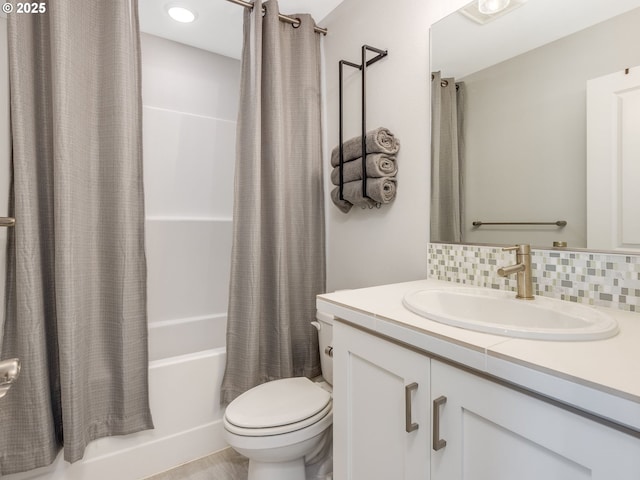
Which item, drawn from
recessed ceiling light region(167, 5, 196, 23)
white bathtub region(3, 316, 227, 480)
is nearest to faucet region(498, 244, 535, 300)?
white bathtub region(3, 316, 227, 480)

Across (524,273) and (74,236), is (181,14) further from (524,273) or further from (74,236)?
(524,273)

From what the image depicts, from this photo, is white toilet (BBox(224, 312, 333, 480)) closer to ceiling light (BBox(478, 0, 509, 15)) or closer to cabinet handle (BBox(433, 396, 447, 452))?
cabinet handle (BBox(433, 396, 447, 452))

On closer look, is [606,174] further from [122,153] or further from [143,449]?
[143,449]

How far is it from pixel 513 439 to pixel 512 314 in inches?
17.9

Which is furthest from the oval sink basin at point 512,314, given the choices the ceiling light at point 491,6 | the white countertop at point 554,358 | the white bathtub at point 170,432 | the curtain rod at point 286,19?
the curtain rod at point 286,19

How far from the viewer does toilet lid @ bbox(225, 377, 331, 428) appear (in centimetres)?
121

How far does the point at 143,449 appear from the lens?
1.47m

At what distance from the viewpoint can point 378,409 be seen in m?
0.89

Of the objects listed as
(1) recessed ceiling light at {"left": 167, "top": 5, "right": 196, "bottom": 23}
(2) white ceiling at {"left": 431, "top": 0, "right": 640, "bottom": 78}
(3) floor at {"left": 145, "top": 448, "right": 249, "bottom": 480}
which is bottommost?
(3) floor at {"left": 145, "top": 448, "right": 249, "bottom": 480}

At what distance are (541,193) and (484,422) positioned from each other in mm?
769

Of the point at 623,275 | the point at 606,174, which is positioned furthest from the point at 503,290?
the point at 606,174

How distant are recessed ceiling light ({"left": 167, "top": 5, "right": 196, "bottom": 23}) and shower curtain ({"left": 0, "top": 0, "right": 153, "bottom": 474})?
1.36 feet

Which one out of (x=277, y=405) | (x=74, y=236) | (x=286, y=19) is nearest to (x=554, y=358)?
(x=277, y=405)

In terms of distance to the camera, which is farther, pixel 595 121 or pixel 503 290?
pixel 503 290
